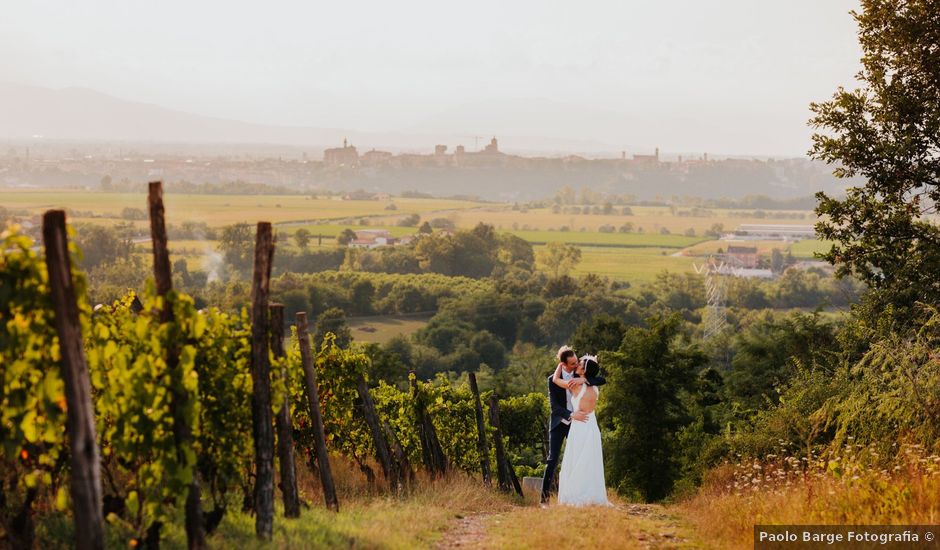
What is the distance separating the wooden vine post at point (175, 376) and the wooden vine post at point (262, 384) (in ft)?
2.52

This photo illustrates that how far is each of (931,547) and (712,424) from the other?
22011 mm

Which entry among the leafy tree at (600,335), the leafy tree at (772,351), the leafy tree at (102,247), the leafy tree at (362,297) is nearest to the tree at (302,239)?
the leafy tree at (102,247)

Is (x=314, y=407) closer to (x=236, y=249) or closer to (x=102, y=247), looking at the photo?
(x=102, y=247)

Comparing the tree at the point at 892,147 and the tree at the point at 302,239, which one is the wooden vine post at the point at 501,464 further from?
the tree at the point at 302,239

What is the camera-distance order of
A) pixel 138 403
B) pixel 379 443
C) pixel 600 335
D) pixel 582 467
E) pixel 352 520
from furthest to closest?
1. pixel 600 335
2. pixel 582 467
3. pixel 379 443
4. pixel 352 520
5. pixel 138 403

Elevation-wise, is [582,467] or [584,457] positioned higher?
[584,457]

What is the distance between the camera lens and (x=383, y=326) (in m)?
125

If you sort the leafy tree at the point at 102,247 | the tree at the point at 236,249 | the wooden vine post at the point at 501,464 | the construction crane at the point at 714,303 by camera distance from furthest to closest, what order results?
the tree at the point at 236,249 < the leafy tree at the point at 102,247 < the construction crane at the point at 714,303 < the wooden vine post at the point at 501,464

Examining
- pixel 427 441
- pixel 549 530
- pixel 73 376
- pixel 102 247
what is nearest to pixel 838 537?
pixel 549 530

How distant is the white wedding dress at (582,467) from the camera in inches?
544

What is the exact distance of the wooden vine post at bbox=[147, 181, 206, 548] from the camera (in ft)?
23.4

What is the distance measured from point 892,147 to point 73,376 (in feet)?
54.8

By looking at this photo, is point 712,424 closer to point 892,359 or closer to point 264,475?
point 892,359

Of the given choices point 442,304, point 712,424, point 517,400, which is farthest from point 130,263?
point 712,424
